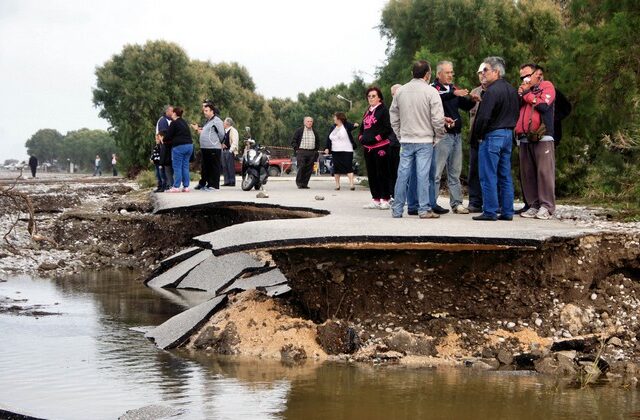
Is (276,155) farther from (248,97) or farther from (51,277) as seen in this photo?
(51,277)

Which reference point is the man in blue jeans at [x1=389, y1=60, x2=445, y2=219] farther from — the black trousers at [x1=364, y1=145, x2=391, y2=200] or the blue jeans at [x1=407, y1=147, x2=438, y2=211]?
the black trousers at [x1=364, y1=145, x2=391, y2=200]

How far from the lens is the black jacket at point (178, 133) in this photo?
20125mm

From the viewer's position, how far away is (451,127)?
12578 millimetres

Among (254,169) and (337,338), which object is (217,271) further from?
(254,169)

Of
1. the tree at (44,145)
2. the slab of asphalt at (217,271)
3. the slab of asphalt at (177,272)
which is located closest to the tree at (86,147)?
the tree at (44,145)

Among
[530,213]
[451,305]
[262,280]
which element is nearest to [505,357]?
[451,305]

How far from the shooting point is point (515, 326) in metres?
9.42

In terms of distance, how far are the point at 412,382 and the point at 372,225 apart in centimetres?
267

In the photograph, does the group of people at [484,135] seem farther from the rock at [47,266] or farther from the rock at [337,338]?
the rock at [47,266]

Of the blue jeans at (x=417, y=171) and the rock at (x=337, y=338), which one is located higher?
the blue jeans at (x=417, y=171)

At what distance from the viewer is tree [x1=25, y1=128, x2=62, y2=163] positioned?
135 metres

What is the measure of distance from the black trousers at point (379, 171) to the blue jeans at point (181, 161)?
672 cm

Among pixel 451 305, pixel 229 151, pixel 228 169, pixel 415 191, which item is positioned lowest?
pixel 451 305

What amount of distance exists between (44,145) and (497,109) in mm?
131867
